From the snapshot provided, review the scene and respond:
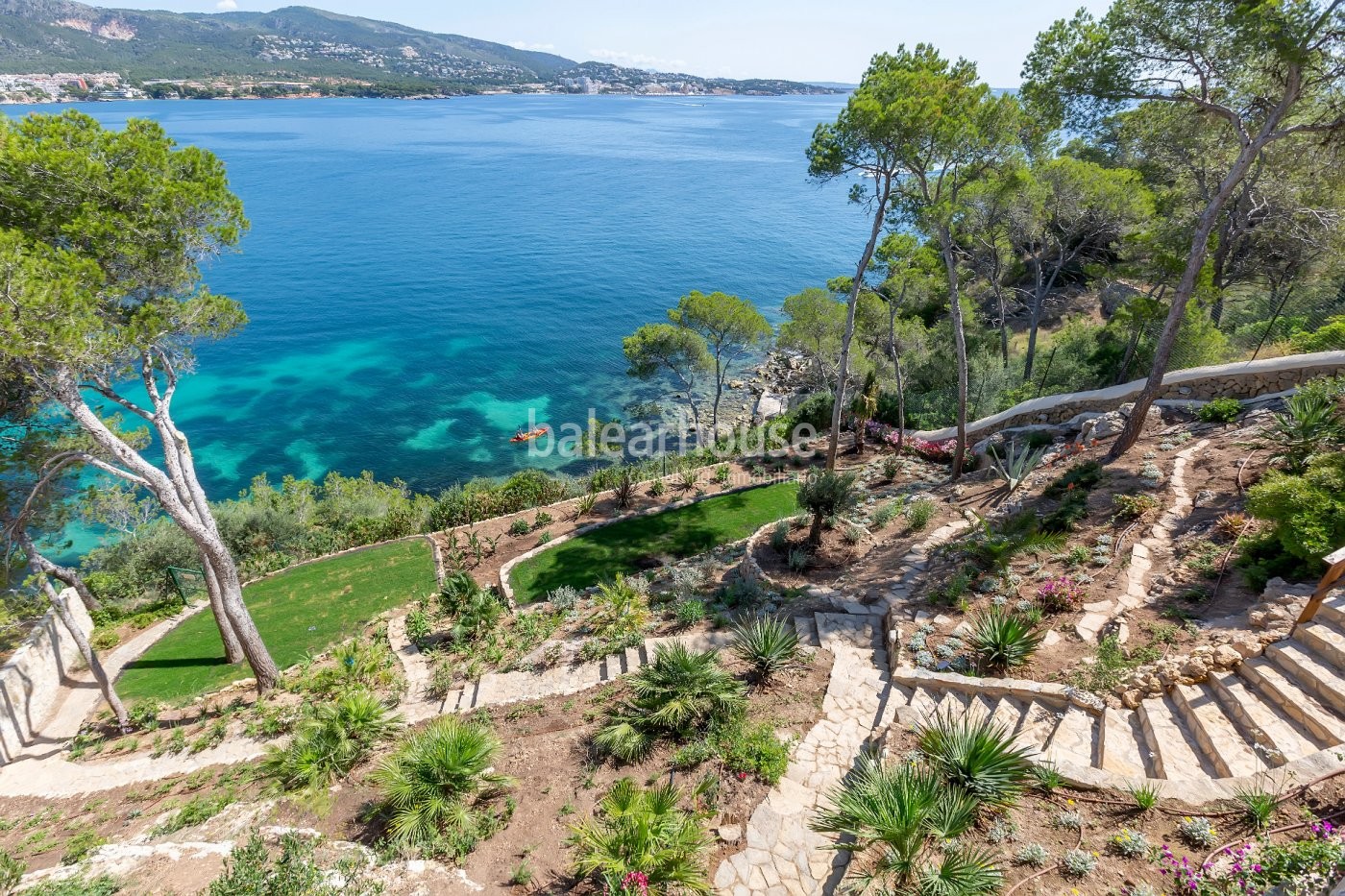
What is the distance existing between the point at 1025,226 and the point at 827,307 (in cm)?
707

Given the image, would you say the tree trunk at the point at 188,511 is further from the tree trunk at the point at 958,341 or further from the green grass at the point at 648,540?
the tree trunk at the point at 958,341

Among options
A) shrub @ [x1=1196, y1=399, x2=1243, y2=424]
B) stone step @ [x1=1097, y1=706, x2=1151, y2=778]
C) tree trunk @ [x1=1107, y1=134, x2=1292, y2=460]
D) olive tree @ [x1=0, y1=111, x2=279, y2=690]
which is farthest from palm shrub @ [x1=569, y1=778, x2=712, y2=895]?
shrub @ [x1=1196, y1=399, x2=1243, y2=424]

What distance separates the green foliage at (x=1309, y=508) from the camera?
6727 mm

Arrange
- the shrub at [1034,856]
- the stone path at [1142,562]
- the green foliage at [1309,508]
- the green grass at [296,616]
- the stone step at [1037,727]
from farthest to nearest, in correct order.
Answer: the green grass at [296,616] → the stone path at [1142,562] → the green foliage at [1309,508] → the stone step at [1037,727] → the shrub at [1034,856]

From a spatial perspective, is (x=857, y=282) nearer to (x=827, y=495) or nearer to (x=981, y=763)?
(x=827, y=495)

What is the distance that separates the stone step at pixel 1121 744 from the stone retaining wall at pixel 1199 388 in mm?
9894

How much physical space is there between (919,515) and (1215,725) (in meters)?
6.96

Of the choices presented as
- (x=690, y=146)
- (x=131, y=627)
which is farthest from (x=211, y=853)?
(x=690, y=146)

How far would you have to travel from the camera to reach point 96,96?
142 m

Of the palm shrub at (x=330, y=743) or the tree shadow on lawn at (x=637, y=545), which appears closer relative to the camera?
the palm shrub at (x=330, y=743)

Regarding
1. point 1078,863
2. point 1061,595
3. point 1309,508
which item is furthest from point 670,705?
point 1309,508

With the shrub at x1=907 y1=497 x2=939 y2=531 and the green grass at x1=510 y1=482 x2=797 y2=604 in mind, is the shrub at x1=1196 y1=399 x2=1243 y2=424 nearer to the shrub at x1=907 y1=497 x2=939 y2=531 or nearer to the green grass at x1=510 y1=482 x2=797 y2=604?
the shrub at x1=907 y1=497 x2=939 y2=531

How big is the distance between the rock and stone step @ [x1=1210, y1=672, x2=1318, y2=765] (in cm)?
472

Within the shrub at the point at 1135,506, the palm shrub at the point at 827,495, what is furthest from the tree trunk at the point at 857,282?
the shrub at the point at 1135,506
